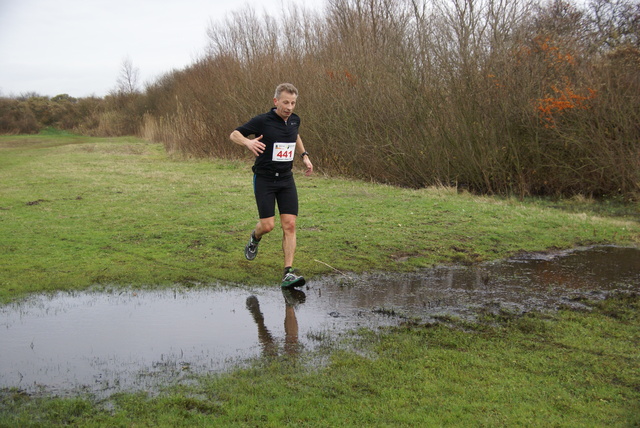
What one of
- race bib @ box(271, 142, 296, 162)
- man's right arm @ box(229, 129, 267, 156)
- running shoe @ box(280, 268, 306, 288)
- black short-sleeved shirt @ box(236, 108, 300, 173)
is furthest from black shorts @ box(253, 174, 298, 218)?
running shoe @ box(280, 268, 306, 288)

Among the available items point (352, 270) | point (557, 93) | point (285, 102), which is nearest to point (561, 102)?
point (557, 93)

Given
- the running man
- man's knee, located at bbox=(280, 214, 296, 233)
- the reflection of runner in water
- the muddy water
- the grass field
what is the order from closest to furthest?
the grass field < the muddy water < the reflection of runner in water < the running man < man's knee, located at bbox=(280, 214, 296, 233)

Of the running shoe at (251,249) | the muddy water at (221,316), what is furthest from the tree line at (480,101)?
the running shoe at (251,249)

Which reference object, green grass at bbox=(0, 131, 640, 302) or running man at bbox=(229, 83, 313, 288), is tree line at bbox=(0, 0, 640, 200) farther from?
running man at bbox=(229, 83, 313, 288)

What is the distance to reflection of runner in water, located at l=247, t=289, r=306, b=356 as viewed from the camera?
16.8ft

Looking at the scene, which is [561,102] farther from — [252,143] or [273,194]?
[252,143]

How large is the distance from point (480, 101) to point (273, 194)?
10712mm

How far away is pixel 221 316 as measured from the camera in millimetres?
6082

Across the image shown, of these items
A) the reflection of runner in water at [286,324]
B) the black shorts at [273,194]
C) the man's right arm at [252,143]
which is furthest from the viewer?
the black shorts at [273,194]

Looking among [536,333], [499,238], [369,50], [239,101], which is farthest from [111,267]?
[239,101]

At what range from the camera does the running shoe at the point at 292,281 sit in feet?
22.9

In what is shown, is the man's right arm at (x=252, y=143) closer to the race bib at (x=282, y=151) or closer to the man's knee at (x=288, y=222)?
the race bib at (x=282, y=151)

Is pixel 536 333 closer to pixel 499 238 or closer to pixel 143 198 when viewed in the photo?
pixel 499 238

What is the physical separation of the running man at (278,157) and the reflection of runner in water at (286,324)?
0.27 meters
